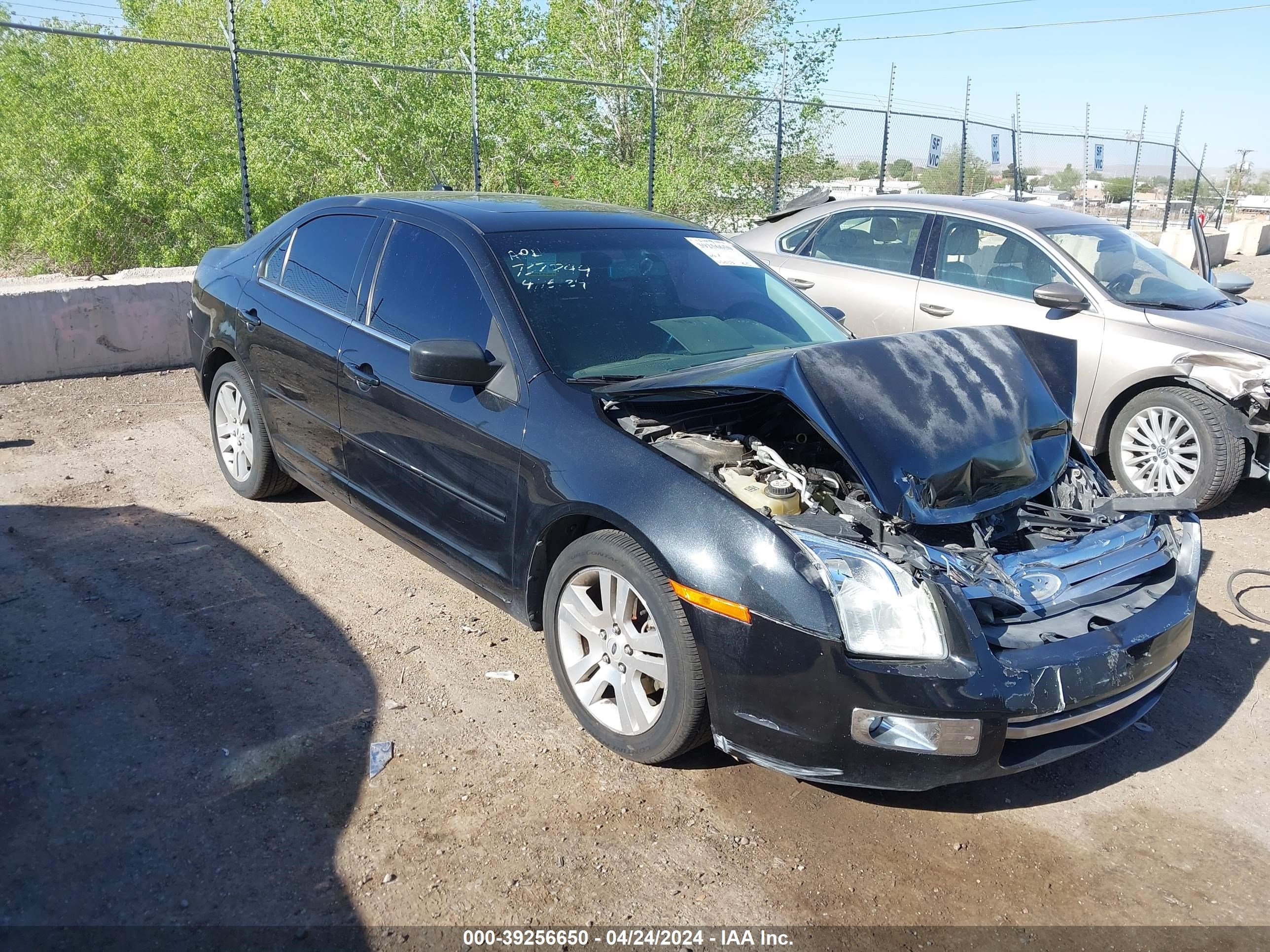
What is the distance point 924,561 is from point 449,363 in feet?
5.64

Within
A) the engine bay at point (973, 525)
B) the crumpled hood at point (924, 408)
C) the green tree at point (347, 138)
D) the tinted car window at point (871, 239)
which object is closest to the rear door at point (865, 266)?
the tinted car window at point (871, 239)

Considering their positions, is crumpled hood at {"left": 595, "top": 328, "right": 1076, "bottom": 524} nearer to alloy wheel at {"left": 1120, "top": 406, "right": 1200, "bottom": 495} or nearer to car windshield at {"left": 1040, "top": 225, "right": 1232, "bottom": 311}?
alloy wheel at {"left": 1120, "top": 406, "right": 1200, "bottom": 495}

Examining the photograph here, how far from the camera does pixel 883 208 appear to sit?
23.8 feet

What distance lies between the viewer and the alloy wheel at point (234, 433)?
5.27m

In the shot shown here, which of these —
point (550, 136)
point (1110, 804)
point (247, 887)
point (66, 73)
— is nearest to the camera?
point (247, 887)

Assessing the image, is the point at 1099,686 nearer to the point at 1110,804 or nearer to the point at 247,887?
the point at 1110,804

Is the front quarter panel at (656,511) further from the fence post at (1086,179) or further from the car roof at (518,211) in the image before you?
the fence post at (1086,179)

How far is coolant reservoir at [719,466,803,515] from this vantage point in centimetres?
309

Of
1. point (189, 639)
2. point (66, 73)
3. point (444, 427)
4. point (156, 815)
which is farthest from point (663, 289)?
point (66, 73)

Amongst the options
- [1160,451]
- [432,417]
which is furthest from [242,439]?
[1160,451]

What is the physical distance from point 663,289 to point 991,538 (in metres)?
1.65

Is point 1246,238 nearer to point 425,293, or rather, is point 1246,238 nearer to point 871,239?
point 871,239

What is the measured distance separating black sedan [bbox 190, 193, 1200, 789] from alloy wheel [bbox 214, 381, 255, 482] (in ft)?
2.20

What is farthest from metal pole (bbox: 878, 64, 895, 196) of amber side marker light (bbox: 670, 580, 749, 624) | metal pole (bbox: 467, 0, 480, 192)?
amber side marker light (bbox: 670, 580, 749, 624)
